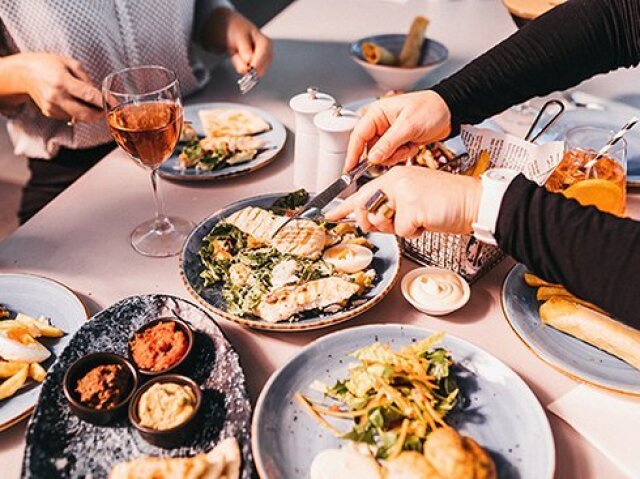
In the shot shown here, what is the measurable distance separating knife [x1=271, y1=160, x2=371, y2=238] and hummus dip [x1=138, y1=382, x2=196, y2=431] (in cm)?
43

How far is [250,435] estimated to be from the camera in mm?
922

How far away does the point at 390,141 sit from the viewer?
1.28m

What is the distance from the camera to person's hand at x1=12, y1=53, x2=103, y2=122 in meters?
1.41

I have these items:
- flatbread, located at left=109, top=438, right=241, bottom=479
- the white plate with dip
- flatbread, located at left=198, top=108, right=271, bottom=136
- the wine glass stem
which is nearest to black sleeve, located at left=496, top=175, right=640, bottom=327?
the white plate with dip

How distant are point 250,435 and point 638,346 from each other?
0.68 m

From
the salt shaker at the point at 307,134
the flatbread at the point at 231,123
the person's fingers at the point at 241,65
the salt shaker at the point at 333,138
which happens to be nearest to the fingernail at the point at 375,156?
the salt shaker at the point at 333,138

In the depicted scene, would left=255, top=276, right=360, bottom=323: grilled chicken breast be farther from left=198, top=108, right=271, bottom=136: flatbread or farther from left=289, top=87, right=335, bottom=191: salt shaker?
left=198, top=108, right=271, bottom=136: flatbread

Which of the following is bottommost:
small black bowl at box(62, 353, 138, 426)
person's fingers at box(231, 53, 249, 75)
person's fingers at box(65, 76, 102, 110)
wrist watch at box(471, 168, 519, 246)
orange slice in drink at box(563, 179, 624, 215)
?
small black bowl at box(62, 353, 138, 426)

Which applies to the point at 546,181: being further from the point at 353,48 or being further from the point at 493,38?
the point at 493,38

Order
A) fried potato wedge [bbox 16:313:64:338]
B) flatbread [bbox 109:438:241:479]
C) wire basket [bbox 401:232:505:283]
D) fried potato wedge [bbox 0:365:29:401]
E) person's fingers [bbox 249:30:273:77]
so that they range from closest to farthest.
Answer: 1. flatbread [bbox 109:438:241:479]
2. fried potato wedge [bbox 0:365:29:401]
3. fried potato wedge [bbox 16:313:64:338]
4. wire basket [bbox 401:232:505:283]
5. person's fingers [bbox 249:30:273:77]

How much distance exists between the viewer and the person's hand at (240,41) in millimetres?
1865

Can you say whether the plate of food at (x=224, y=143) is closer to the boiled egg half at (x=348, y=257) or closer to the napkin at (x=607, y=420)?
the boiled egg half at (x=348, y=257)

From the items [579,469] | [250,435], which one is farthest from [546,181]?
[250,435]

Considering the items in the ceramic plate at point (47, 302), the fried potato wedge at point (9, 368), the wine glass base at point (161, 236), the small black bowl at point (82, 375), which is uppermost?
the small black bowl at point (82, 375)
